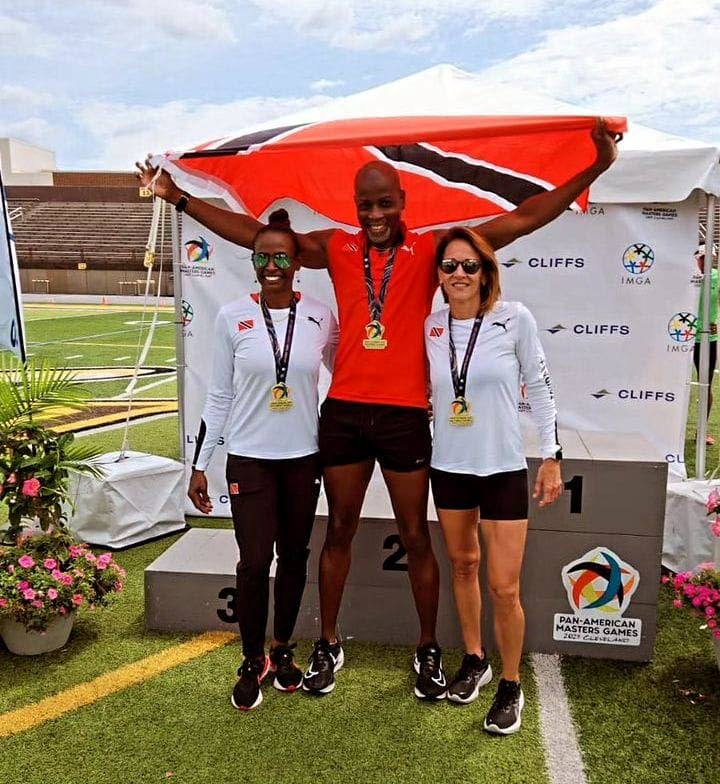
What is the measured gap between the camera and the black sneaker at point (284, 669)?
3238 mm

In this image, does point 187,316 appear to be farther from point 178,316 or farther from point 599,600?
point 599,600

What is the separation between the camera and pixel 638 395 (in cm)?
545

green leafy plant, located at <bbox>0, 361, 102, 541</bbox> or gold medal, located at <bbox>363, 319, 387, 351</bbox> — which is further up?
gold medal, located at <bbox>363, 319, 387, 351</bbox>

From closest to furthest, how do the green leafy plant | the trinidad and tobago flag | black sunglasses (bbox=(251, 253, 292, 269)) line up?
black sunglasses (bbox=(251, 253, 292, 269)), the trinidad and tobago flag, the green leafy plant

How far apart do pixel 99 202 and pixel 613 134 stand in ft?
173

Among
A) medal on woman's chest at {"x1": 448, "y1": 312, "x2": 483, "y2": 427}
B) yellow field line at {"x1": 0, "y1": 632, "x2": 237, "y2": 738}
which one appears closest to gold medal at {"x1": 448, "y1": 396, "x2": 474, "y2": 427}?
medal on woman's chest at {"x1": 448, "y1": 312, "x2": 483, "y2": 427}

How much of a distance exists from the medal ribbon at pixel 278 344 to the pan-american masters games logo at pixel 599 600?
1570 mm

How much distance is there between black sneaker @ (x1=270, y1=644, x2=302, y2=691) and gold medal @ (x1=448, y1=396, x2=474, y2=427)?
125 cm

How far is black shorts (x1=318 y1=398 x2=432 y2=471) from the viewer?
2900 millimetres

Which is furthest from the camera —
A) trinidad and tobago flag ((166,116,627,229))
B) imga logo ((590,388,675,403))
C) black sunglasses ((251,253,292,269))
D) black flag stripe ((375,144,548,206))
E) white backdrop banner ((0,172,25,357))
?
imga logo ((590,388,675,403))

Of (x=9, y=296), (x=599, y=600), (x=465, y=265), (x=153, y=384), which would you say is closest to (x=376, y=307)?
(x=465, y=265)

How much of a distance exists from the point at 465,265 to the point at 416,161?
6.12 ft

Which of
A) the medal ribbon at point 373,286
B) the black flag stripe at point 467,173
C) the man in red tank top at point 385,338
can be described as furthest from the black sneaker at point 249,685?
the black flag stripe at point 467,173

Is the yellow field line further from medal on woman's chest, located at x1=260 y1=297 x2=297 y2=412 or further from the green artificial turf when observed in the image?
the green artificial turf
